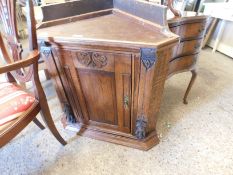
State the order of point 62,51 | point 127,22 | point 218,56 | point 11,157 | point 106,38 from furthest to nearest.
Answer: point 218,56
point 11,157
point 127,22
point 62,51
point 106,38

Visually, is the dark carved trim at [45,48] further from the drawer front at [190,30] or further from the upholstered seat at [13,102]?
the drawer front at [190,30]

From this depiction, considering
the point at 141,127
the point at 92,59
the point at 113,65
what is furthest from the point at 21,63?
the point at 141,127

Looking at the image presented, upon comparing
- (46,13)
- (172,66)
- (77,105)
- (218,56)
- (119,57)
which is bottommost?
(218,56)

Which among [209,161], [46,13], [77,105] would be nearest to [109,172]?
[77,105]

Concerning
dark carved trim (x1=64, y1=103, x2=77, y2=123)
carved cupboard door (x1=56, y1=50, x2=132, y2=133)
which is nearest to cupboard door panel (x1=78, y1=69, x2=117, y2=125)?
carved cupboard door (x1=56, y1=50, x2=132, y2=133)

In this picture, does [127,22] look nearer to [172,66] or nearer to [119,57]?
[119,57]

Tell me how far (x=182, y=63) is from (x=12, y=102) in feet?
3.93

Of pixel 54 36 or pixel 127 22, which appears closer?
pixel 54 36

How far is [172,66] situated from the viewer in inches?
52.0

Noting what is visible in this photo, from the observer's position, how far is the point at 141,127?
1.22m

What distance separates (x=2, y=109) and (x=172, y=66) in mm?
1131

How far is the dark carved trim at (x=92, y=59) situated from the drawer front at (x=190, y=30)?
1.71 feet

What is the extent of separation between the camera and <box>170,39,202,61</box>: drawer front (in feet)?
4.10

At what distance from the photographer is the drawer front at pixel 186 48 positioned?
125cm
